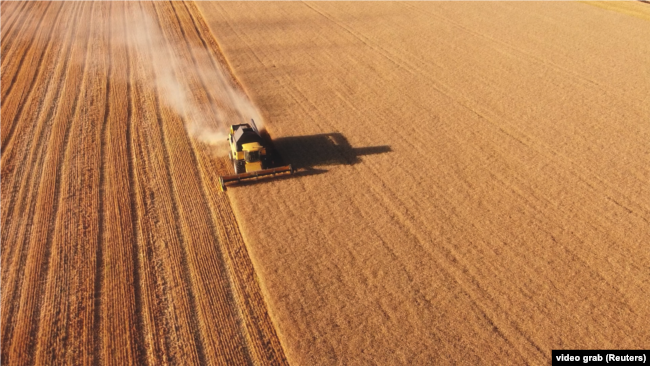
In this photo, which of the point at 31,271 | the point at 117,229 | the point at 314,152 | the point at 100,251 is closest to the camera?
the point at 31,271

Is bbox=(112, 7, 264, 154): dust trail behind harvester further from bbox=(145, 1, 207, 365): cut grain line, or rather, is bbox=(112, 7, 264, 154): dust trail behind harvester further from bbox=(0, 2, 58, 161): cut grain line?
bbox=(0, 2, 58, 161): cut grain line

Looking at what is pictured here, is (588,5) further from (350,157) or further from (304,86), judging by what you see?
(350,157)

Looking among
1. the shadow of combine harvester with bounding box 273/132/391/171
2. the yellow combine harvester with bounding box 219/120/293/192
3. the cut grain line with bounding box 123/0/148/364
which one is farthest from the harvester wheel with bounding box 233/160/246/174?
the cut grain line with bounding box 123/0/148/364

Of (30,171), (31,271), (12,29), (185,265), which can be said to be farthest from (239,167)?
(12,29)

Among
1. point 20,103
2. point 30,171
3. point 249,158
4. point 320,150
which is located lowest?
point 30,171

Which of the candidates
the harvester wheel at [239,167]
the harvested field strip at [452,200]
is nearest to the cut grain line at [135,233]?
the harvested field strip at [452,200]

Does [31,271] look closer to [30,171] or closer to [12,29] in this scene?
[30,171]

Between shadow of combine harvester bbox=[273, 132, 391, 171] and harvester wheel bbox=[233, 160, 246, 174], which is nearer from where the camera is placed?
harvester wheel bbox=[233, 160, 246, 174]
